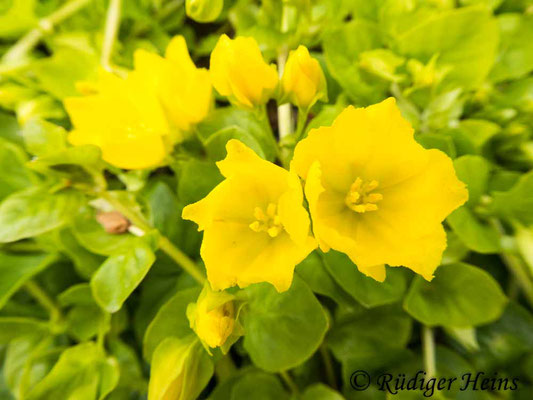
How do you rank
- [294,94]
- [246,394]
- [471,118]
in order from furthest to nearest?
[471,118], [246,394], [294,94]

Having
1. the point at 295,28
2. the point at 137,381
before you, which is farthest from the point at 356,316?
the point at 295,28

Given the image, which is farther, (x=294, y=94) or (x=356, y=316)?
(x=356, y=316)

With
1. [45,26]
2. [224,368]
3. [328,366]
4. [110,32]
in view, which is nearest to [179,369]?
[224,368]

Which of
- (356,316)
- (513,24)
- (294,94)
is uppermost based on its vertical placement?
(294,94)

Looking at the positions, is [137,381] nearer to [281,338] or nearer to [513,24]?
[281,338]

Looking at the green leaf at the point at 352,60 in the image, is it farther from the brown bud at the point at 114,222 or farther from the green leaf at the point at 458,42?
the brown bud at the point at 114,222

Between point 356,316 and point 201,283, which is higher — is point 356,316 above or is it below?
below

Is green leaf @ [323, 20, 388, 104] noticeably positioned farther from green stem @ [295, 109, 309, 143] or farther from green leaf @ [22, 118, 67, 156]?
green leaf @ [22, 118, 67, 156]
